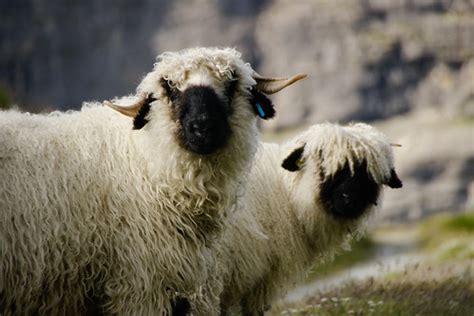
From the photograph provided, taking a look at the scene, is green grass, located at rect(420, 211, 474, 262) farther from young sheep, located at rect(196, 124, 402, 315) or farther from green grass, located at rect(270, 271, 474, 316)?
young sheep, located at rect(196, 124, 402, 315)

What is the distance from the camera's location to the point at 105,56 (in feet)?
172

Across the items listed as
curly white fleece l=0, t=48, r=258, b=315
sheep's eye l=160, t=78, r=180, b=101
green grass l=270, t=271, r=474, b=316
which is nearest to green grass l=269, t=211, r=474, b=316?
green grass l=270, t=271, r=474, b=316

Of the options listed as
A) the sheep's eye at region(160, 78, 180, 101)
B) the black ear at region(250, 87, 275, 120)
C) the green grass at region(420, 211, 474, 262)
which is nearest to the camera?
the sheep's eye at region(160, 78, 180, 101)

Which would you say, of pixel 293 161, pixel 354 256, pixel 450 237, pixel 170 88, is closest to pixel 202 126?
pixel 170 88

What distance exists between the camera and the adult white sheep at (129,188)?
16.5 feet

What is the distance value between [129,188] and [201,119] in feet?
2.33

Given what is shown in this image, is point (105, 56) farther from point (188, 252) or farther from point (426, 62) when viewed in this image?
point (188, 252)

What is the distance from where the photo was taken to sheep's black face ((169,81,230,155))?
523 centimetres

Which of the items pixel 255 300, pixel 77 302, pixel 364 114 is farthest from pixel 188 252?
pixel 364 114

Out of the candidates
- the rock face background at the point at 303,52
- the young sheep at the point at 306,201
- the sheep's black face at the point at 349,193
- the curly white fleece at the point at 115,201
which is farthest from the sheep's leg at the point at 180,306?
the rock face background at the point at 303,52

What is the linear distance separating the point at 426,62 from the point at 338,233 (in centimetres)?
4269

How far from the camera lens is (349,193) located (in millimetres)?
7395

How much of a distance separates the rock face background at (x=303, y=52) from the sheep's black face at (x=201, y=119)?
3718cm

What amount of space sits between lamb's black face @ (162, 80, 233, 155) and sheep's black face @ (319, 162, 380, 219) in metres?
2.31
